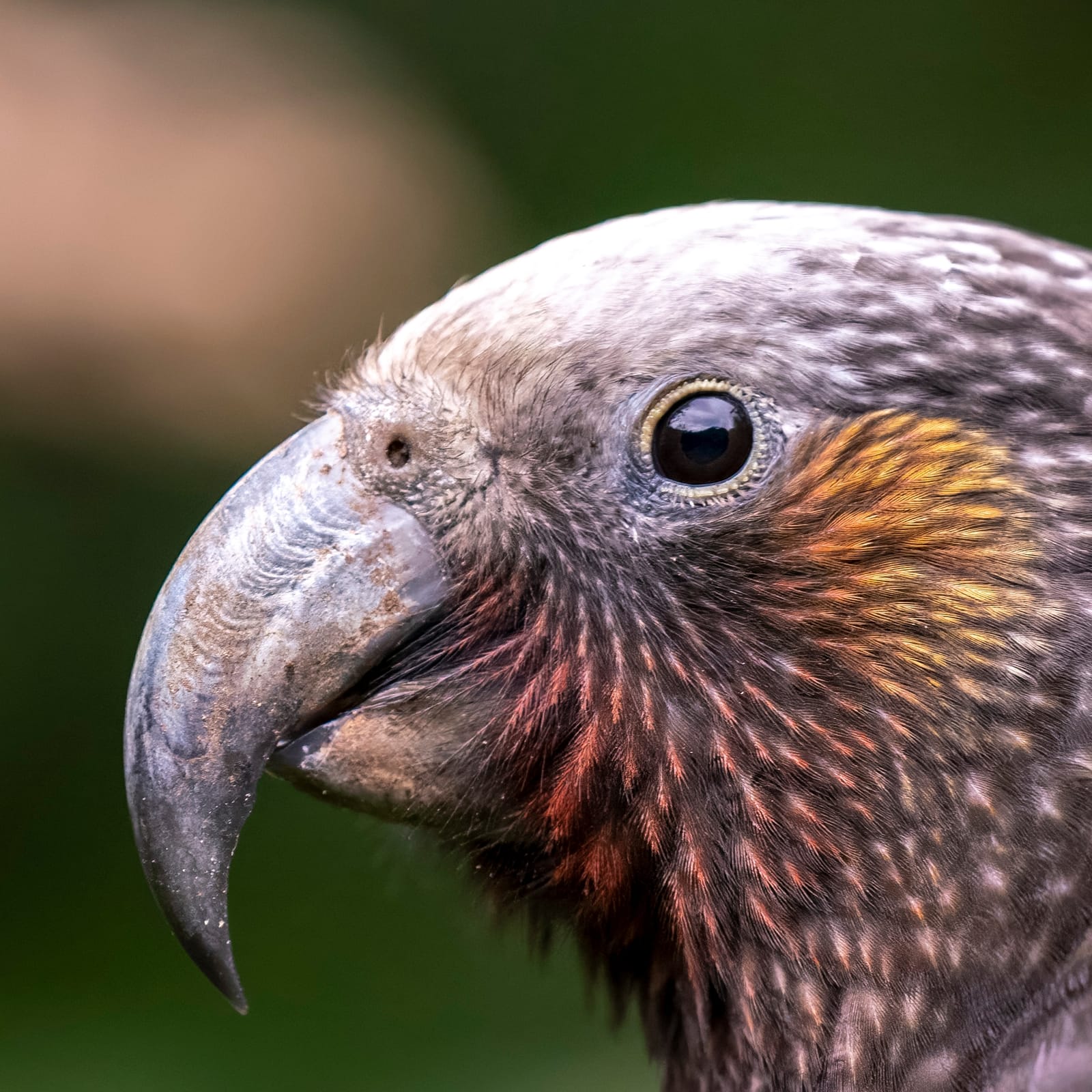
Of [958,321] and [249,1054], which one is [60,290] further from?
[958,321]

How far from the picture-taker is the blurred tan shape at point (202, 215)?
5355 mm

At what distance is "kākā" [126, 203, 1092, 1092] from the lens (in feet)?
5.03

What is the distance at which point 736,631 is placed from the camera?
5.29 feet

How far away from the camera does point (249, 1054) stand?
5098 mm

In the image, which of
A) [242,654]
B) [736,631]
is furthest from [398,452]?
A: [736,631]

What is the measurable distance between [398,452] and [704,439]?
44cm

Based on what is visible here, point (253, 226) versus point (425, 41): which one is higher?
point (425, 41)

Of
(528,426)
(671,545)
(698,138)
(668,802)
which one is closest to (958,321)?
(671,545)

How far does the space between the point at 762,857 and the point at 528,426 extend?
67 centimetres

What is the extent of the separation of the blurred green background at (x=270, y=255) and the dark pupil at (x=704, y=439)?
3.71 metres

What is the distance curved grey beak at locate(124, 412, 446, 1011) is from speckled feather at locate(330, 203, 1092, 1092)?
81mm

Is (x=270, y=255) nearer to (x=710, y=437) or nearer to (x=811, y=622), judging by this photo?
(x=710, y=437)

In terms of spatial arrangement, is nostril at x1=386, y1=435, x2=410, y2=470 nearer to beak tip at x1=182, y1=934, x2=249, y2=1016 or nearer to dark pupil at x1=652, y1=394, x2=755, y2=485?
dark pupil at x1=652, y1=394, x2=755, y2=485

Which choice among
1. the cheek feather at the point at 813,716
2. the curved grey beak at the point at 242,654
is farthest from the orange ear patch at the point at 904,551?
the curved grey beak at the point at 242,654
